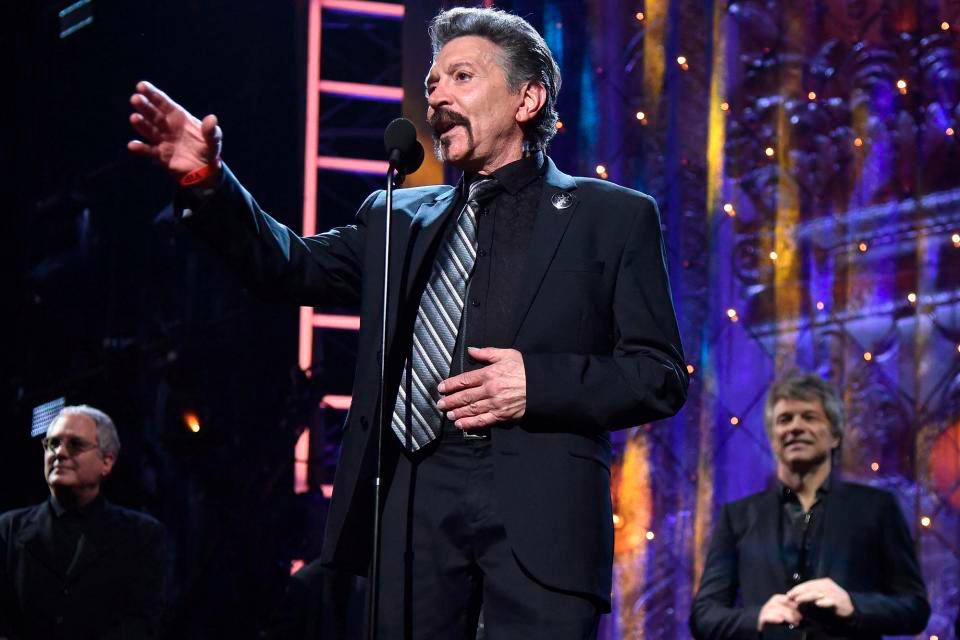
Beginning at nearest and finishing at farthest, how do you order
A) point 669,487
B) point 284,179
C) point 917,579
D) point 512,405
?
point 512,405, point 917,579, point 669,487, point 284,179

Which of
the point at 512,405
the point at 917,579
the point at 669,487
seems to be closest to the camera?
the point at 512,405

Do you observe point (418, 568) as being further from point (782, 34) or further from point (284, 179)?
point (782, 34)

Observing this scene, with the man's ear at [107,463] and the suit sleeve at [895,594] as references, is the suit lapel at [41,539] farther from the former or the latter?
the suit sleeve at [895,594]

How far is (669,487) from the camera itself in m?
4.72

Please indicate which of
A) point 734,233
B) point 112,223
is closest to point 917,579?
point 734,233

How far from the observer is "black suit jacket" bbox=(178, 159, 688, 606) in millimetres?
1838

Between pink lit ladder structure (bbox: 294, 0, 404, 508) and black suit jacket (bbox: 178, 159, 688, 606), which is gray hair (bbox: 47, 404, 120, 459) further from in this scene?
black suit jacket (bbox: 178, 159, 688, 606)

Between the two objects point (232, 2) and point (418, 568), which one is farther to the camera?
point (232, 2)

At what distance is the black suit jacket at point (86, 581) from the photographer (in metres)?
4.49

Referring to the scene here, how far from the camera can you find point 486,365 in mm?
1891

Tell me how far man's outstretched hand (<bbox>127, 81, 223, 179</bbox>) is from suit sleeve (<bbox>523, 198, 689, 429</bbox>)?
1.98 ft

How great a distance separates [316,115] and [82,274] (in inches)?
47.5

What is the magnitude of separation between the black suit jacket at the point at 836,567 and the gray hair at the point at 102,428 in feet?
7.95

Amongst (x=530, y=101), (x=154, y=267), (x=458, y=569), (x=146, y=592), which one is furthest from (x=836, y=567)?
(x=154, y=267)
